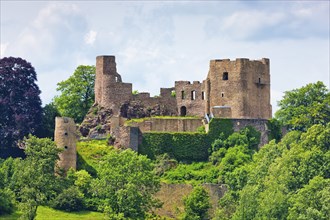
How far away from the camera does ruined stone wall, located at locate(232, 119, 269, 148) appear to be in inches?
3984

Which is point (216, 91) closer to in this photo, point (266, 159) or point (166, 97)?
→ point (166, 97)

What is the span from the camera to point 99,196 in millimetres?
94062

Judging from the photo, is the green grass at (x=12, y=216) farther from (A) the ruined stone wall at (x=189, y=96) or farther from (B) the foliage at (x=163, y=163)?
(A) the ruined stone wall at (x=189, y=96)

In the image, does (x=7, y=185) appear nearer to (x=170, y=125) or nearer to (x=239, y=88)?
(x=170, y=125)

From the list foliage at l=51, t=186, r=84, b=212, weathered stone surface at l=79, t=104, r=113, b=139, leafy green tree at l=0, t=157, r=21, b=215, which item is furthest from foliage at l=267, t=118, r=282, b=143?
leafy green tree at l=0, t=157, r=21, b=215

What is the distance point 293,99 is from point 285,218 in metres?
21.7

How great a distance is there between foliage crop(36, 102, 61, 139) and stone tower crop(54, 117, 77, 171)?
206 inches

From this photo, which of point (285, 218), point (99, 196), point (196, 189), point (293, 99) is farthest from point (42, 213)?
point (293, 99)

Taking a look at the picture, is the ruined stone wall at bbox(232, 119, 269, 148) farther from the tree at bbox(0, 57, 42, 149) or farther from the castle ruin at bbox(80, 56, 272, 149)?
the tree at bbox(0, 57, 42, 149)

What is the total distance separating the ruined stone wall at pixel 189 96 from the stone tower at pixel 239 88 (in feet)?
2.81

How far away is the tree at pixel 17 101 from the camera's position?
10081cm

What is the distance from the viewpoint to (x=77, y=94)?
111 meters

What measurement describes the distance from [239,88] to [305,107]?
5.47m

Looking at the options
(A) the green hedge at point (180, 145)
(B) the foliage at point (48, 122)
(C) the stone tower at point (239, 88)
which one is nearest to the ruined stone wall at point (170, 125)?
(A) the green hedge at point (180, 145)
